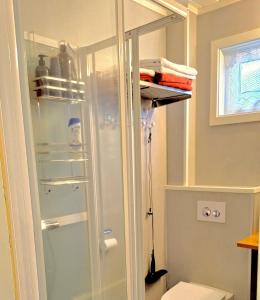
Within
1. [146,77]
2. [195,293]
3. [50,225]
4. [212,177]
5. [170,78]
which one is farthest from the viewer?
[212,177]

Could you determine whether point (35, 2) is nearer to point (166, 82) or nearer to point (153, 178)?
point (166, 82)

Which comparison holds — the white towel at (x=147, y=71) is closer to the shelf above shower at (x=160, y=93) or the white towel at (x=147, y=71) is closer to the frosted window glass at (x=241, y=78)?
the shelf above shower at (x=160, y=93)

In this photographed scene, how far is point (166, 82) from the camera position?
5.15 feet

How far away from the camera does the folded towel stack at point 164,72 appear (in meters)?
1.52

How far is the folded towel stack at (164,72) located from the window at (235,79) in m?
0.41

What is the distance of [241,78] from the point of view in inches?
75.8

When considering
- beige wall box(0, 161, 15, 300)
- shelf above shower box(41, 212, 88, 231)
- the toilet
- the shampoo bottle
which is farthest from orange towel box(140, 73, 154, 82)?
the toilet

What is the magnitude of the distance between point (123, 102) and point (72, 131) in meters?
0.19

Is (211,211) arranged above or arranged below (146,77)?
below

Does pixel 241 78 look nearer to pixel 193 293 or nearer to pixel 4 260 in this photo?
pixel 193 293

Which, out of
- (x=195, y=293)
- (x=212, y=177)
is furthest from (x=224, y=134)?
(x=195, y=293)

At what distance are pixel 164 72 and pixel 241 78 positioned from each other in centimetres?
72

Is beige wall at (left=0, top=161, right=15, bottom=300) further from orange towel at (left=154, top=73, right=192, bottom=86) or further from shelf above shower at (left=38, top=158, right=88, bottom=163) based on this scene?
orange towel at (left=154, top=73, right=192, bottom=86)

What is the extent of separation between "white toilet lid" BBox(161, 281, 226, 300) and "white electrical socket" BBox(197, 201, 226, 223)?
46 centimetres
